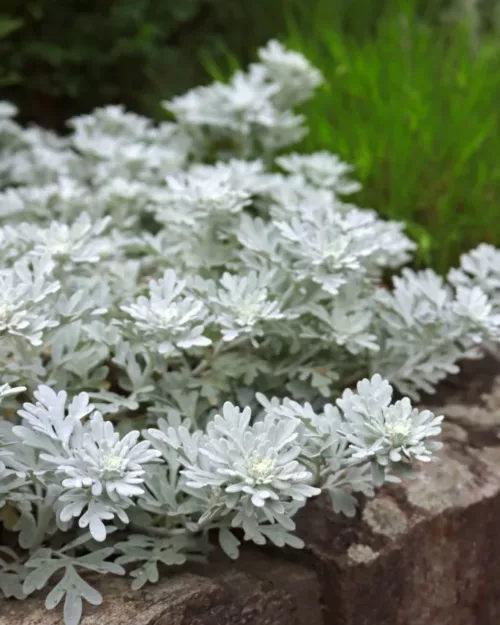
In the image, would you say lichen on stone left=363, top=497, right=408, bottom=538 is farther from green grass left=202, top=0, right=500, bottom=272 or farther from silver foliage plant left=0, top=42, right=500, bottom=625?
green grass left=202, top=0, right=500, bottom=272

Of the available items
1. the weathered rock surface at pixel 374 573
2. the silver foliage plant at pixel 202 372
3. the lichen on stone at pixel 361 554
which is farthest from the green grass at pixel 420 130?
the lichen on stone at pixel 361 554

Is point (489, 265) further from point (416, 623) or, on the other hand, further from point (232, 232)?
point (416, 623)

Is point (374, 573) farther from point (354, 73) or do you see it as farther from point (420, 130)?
point (354, 73)

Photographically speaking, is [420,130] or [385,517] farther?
[420,130]

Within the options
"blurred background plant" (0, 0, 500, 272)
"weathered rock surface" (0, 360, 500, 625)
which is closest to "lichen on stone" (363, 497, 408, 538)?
"weathered rock surface" (0, 360, 500, 625)

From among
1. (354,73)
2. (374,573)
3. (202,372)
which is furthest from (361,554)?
(354,73)

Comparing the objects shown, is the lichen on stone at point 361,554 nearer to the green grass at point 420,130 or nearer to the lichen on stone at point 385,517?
the lichen on stone at point 385,517

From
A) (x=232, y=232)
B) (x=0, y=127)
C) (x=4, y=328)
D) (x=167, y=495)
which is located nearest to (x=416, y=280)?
(x=232, y=232)
